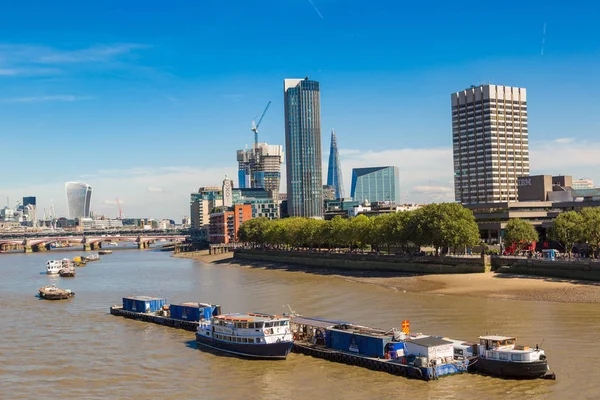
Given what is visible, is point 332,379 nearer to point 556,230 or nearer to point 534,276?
point 534,276

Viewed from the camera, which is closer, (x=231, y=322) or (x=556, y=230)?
(x=231, y=322)

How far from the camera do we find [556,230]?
4525 inches

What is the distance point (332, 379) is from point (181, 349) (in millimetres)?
19045

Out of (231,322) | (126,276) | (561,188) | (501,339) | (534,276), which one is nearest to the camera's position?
(501,339)

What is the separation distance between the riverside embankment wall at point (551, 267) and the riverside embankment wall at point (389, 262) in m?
3.14

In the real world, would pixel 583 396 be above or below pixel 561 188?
below

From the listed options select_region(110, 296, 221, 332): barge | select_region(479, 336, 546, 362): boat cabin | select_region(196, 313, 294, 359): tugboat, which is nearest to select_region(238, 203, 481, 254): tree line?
select_region(110, 296, 221, 332): barge

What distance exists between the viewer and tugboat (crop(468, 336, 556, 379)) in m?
47.0

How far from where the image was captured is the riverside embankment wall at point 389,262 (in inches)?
4564

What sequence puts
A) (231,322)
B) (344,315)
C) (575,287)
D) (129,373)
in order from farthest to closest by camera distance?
1. (575,287)
2. (344,315)
3. (231,322)
4. (129,373)

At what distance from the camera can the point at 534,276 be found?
102m

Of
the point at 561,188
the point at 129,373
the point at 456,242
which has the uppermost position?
the point at 561,188

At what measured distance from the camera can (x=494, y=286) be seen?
9694 cm

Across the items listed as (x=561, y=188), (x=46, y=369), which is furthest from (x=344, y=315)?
(x=561, y=188)
